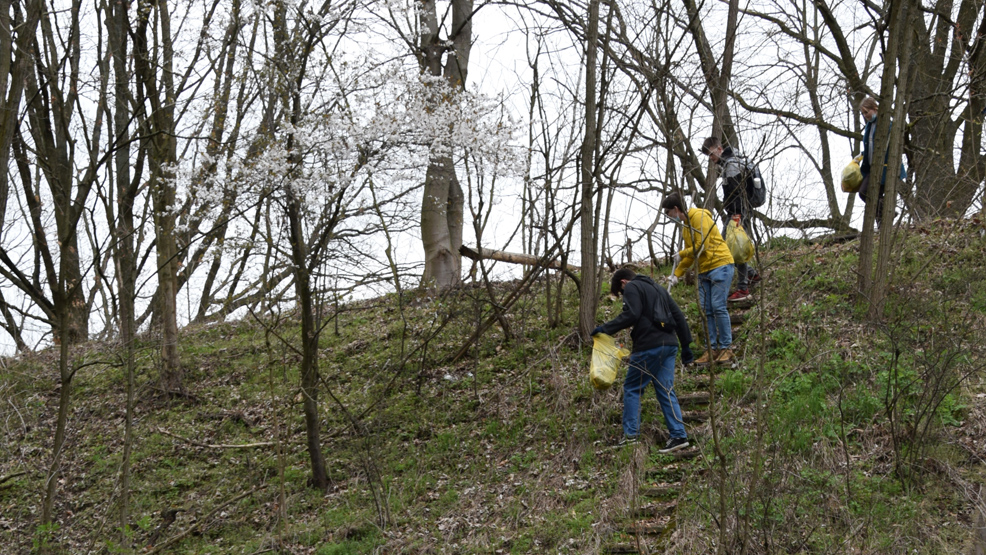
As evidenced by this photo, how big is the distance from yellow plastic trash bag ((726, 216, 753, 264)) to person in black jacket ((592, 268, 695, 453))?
1826 mm

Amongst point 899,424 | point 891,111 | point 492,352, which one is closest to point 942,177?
point 891,111

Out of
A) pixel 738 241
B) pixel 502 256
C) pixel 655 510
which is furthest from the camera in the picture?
pixel 502 256

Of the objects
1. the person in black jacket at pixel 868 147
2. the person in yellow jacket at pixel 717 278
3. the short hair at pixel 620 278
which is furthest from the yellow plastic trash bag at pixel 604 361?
the person in black jacket at pixel 868 147

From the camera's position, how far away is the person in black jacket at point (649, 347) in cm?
675

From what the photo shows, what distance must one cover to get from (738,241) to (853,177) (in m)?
1.60

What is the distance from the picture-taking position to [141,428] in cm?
1027

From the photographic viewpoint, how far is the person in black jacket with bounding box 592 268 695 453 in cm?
675

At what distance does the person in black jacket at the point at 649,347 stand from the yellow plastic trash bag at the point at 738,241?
5.99ft

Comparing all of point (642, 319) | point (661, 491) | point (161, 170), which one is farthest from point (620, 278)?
point (161, 170)

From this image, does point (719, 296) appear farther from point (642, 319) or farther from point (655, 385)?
point (655, 385)

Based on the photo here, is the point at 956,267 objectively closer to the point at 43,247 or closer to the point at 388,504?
the point at 388,504

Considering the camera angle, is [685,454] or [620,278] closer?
[685,454]

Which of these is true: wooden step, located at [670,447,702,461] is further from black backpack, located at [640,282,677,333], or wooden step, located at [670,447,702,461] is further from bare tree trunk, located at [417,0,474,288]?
bare tree trunk, located at [417,0,474,288]

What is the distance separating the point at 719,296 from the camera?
7.62 m
